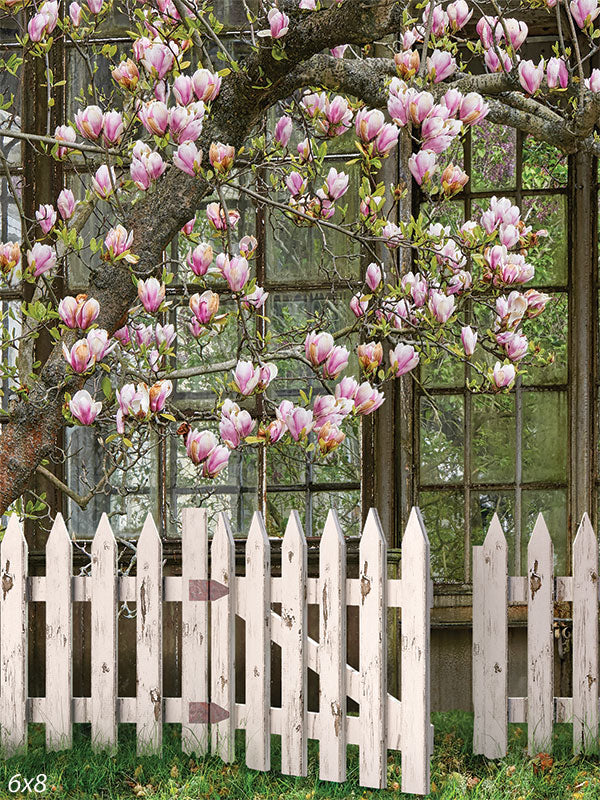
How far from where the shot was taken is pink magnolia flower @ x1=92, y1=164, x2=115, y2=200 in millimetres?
2615

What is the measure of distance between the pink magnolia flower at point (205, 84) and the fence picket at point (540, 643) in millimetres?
1894

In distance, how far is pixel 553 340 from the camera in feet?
14.6

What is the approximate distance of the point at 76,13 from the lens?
3.40 m

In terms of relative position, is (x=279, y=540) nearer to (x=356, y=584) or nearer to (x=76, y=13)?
(x=356, y=584)

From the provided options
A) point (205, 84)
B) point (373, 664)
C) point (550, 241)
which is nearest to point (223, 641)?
point (373, 664)

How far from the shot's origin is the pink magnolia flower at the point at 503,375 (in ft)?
9.67

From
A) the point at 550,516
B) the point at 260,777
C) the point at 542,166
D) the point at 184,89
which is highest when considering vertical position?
the point at 542,166

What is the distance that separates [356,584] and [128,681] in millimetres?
1641

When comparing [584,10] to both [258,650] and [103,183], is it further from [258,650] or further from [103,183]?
[258,650]

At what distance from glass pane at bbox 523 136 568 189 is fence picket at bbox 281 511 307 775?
2.24 m

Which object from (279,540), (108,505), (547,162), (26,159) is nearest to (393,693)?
(279,540)

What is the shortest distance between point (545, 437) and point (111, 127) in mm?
2643

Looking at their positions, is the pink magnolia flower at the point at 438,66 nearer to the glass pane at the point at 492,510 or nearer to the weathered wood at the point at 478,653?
the weathered wood at the point at 478,653

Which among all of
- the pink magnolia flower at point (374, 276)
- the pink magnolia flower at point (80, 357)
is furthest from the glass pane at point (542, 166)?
the pink magnolia flower at point (80, 357)
